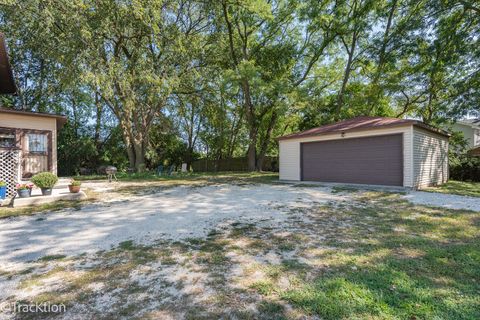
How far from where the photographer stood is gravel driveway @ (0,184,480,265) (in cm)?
338

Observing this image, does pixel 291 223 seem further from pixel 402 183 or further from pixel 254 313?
pixel 402 183

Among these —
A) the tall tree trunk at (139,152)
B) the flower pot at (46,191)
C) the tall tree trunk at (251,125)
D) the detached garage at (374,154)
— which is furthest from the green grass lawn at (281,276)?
the tall tree trunk at (251,125)

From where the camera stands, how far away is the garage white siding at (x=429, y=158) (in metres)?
8.62

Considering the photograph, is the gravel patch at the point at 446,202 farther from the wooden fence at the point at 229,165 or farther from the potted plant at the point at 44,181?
the wooden fence at the point at 229,165

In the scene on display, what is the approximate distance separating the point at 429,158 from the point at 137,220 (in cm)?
1048

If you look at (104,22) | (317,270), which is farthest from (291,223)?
(104,22)

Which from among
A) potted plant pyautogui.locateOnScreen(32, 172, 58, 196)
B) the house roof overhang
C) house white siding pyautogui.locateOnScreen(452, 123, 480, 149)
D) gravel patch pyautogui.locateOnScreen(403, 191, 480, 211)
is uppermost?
house white siding pyautogui.locateOnScreen(452, 123, 480, 149)

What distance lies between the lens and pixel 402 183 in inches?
337

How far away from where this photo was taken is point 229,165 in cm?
2181

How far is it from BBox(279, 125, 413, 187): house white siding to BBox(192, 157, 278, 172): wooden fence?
778 centimetres

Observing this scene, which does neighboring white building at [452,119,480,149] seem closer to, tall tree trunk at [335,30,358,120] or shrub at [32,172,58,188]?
tall tree trunk at [335,30,358,120]

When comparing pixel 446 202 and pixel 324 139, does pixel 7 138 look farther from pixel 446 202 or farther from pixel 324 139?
pixel 446 202

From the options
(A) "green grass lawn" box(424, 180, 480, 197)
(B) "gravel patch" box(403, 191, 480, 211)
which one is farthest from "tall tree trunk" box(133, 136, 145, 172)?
(A) "green grass lawn" box(424, 180, 480, 197)

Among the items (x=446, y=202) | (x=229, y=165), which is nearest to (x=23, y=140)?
(x=446, y=202)
